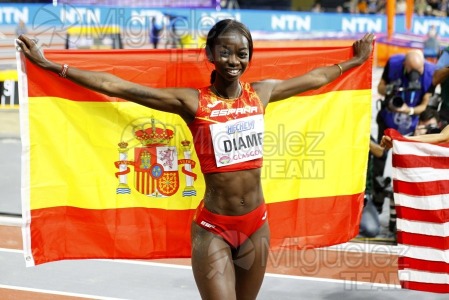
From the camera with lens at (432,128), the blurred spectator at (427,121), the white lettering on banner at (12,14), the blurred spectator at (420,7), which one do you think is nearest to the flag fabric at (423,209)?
the camera with lens at (432,128)

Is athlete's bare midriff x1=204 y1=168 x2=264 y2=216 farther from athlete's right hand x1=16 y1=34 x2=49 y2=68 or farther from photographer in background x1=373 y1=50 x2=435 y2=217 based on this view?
photographer in background x1=373 y1=50 x2=435 y2=217

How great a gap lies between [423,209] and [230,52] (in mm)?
2544

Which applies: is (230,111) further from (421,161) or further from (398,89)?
(398,89)

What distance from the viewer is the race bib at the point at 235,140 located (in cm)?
512

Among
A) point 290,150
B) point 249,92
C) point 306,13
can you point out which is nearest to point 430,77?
point 290,150

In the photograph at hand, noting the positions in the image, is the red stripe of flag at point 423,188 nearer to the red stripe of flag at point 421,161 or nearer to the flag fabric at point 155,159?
the red stripe of flag at point 421,161

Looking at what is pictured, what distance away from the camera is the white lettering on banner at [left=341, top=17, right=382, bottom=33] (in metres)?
28.2

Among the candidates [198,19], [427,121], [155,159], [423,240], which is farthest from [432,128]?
[198,19]

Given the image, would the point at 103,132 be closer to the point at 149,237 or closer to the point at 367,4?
the point at 149,237

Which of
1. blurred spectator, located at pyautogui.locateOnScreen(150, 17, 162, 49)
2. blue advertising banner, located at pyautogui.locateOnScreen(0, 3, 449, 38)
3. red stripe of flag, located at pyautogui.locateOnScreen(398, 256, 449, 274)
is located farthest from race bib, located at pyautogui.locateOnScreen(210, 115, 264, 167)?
blurred spectator, located at pyautogui.locateOnScreen(150, 17, 162, 49)

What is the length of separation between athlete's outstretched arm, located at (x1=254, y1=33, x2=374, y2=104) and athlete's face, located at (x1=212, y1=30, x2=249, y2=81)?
42 cm

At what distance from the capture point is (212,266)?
5.01 meters

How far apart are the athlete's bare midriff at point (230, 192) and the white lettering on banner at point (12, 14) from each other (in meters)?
20.7

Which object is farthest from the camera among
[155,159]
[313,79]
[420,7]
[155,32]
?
[420,7]
